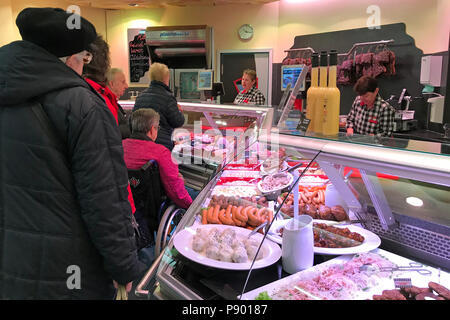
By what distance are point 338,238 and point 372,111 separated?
9.59ft

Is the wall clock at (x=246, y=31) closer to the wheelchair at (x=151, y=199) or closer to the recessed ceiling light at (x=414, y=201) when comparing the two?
the wheelchair at (x=151, y=199)

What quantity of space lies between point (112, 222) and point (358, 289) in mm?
954

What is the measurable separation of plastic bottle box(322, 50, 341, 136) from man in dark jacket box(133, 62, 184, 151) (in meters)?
2.51

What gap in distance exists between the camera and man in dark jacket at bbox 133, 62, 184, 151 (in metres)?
4.00

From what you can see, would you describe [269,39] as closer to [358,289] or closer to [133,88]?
[133,88]

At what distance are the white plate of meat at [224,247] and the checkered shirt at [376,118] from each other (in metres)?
2.95

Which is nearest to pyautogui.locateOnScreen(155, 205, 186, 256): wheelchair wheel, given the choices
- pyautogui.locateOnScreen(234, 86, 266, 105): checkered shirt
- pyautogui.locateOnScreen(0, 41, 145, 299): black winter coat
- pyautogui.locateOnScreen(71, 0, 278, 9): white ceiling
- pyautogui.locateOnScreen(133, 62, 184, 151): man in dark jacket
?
pyautogui.locateOnScreen(0, 41, 145, 299): black winter coat

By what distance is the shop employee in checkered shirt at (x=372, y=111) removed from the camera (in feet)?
13.5

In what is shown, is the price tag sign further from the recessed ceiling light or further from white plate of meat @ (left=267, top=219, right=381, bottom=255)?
the recessed ceiling light

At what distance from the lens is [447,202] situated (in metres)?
1.66

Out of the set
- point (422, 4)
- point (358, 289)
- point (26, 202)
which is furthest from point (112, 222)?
point (422, 4)

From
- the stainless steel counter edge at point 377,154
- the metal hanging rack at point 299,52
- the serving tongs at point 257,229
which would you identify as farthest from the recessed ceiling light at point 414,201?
the metal hanging rack at point 299,52

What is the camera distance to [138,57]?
376 inches
